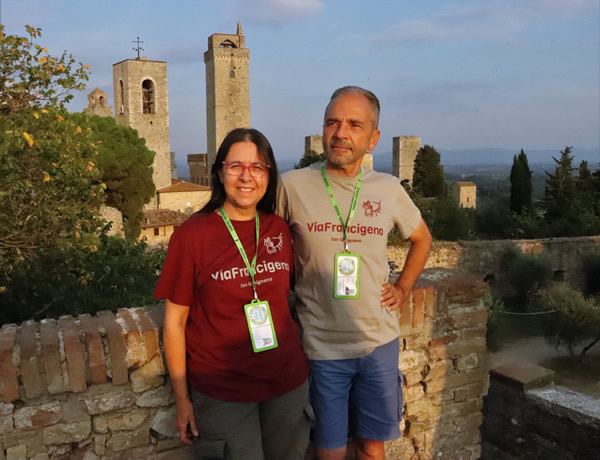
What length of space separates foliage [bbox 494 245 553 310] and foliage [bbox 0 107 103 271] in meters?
17.3

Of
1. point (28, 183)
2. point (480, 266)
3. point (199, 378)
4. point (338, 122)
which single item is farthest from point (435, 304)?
point (480, 266)

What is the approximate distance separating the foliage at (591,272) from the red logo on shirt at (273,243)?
21.2 meters

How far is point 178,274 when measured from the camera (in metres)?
1.94

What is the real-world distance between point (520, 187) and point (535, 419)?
87.3 feet

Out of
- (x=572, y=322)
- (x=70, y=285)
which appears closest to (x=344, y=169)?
(x=70, y=285)

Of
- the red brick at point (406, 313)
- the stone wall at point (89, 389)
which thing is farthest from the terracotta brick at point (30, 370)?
the red brick at point (406, 313)

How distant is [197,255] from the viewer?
6.40ft

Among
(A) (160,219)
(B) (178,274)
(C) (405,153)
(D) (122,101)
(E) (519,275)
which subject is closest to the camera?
(B) (178,274)

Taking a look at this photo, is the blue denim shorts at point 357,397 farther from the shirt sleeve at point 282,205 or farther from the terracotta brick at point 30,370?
the terracotta brick at point 30,370

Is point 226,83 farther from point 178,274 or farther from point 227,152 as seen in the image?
point 178,274

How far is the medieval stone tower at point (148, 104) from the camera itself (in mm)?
33844

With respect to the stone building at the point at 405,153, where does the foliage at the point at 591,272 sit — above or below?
below

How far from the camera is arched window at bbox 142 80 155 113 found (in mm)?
35125

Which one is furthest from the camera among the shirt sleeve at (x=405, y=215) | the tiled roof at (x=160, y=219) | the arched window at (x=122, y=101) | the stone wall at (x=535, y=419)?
the arched window at (x=122, y=101)
